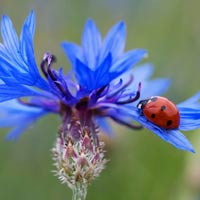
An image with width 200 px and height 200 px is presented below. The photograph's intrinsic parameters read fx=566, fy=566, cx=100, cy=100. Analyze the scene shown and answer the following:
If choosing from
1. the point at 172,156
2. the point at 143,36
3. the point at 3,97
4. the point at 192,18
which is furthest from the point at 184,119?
the point at 143,36

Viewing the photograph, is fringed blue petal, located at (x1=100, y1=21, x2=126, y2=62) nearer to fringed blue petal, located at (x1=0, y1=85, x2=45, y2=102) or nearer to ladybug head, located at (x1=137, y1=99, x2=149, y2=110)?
ladybug head, located at (x1=137, y1=99, x2=149, y2=110)

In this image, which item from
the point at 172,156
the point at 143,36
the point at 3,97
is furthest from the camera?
the point at 143,36

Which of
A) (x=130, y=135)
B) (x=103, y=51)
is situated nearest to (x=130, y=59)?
(x=103, y=51)

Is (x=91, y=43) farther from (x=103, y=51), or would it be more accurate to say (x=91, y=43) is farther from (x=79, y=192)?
(x=79, y=192)

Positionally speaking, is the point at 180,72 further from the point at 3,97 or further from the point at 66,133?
the point at 3,97

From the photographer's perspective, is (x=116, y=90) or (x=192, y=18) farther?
(x=192, y=18)
